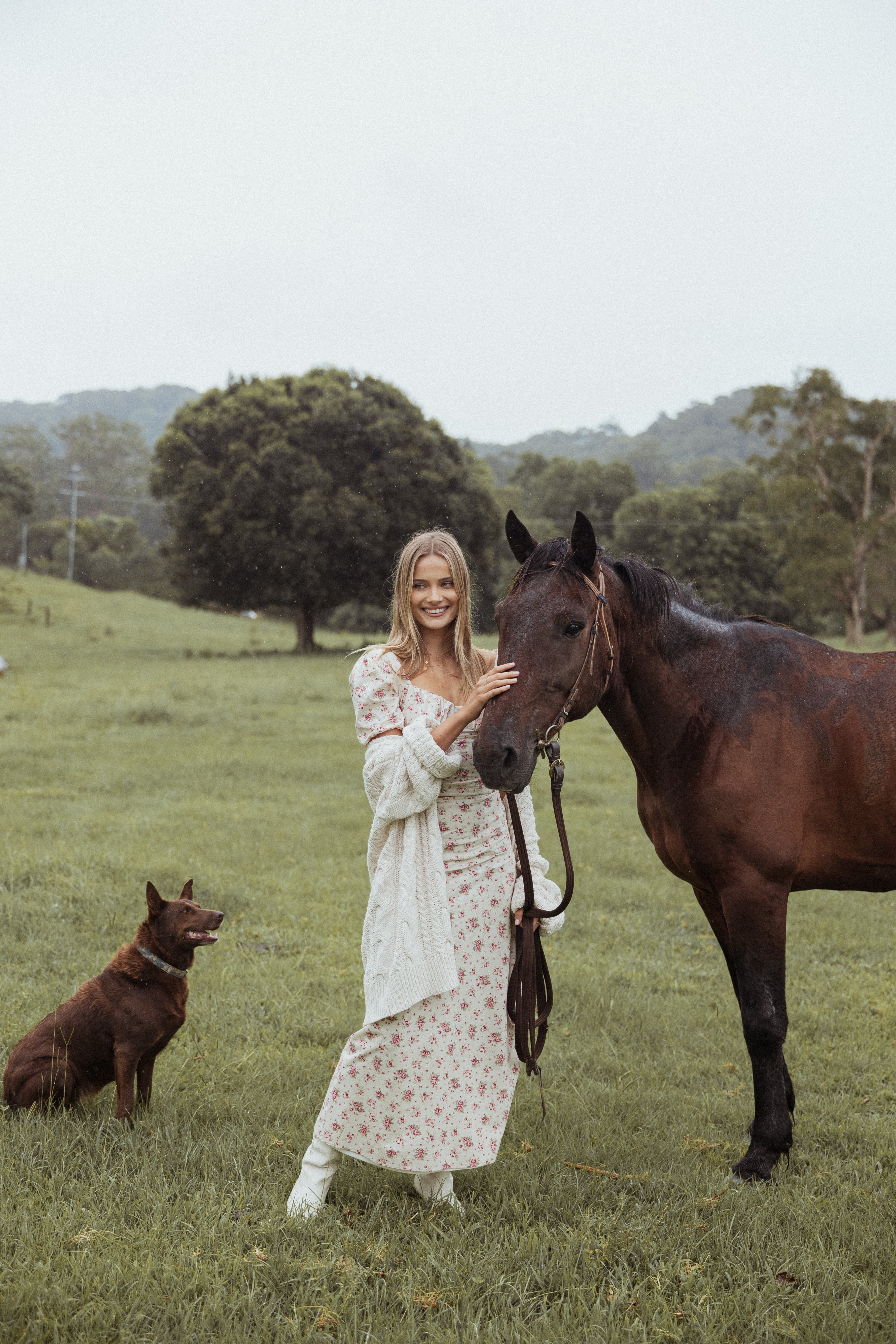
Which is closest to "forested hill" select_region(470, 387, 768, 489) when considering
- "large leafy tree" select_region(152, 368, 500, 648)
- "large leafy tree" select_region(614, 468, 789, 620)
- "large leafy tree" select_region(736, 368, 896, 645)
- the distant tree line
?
"large leafy tree" select_region(614, 468, 789, 620)

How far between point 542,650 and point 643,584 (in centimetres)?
76

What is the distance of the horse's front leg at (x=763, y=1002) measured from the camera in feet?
11.7

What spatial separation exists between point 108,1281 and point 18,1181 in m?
0.70

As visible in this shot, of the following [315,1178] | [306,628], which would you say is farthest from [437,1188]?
[306,628]

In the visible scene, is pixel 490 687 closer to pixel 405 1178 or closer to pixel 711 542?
pixel 405 1178

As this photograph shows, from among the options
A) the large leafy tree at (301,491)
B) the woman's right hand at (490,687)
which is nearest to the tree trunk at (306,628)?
the large leafy tree at (301,491)

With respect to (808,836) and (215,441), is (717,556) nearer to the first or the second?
(215,441)

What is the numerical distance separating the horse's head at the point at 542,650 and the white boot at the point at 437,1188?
1.45m

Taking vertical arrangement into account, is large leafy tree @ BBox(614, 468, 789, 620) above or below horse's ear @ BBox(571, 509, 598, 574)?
above

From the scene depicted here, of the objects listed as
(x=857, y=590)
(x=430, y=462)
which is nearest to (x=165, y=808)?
(x=430, y=462)

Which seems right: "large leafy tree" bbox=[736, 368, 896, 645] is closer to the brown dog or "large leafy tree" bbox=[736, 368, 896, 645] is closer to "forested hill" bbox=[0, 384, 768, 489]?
"forested hill" bbox=[0, 384, 768, 489]

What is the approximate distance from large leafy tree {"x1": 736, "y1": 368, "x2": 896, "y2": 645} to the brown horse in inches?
1405

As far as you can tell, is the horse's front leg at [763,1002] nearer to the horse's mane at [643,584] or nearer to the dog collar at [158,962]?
the horse's mane at [643,584]

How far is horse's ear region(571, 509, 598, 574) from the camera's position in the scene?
125 inches
